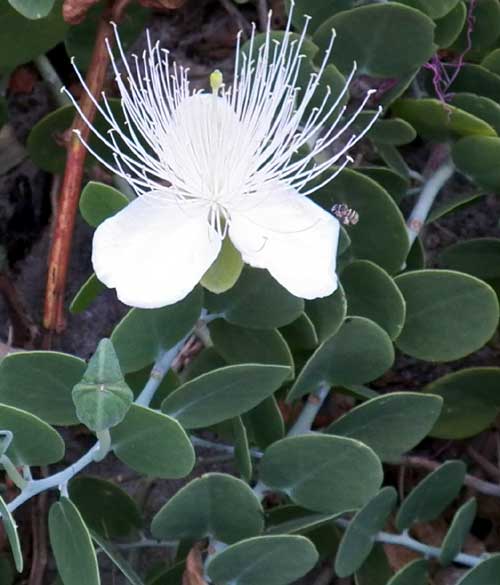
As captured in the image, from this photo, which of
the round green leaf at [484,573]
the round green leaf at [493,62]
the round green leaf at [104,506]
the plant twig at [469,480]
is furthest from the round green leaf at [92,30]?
the round green leaf at [484,573]

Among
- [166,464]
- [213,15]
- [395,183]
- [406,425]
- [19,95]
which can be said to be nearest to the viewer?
[166,464]

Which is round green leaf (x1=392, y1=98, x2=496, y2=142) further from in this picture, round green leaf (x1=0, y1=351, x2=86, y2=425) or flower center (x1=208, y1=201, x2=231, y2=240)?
round green leaf (x1=0, y1=351, x2=86, y2=425)

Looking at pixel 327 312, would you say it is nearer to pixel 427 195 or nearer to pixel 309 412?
pixel 309 412

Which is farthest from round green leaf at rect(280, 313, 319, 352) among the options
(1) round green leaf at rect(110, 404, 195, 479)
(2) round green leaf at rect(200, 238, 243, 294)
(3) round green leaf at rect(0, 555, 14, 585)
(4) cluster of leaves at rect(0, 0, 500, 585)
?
(3) round green leaf at rect(0, 555, 14, 585)

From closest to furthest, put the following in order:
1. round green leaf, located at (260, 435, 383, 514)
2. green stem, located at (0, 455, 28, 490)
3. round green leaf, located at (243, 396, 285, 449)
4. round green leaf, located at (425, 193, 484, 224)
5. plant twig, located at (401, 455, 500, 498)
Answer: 1. green stem, located at (0, 455, 28, 490)
2. round green leaf, located at (260, 435, 383, 514)
3. round green leaf, located at (243, 396, 285, 449)
4. round green leaf, located at (425, 193, 484, 224)
5. plant twig, located at (401, 455, 500, 498)

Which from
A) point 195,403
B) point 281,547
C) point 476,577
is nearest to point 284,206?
point 195,403

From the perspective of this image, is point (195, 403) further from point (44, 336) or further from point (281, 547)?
point (44, 336)
